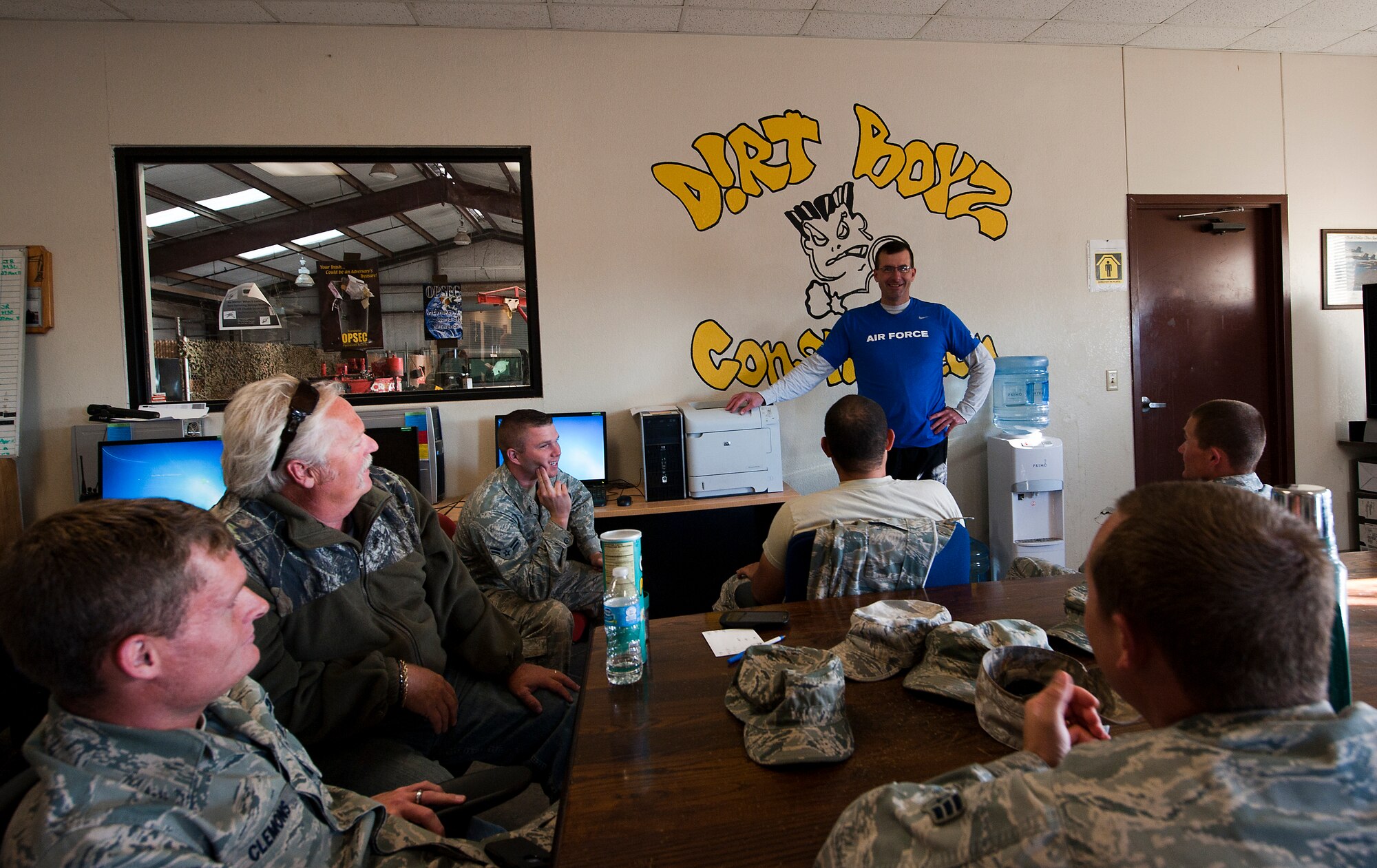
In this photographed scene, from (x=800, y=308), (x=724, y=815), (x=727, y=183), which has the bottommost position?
(x=724, y=815)

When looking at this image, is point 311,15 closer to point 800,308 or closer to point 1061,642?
point 800,308

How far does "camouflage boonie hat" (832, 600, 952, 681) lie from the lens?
4.00 feet

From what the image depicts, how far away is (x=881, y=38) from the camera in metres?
3.88

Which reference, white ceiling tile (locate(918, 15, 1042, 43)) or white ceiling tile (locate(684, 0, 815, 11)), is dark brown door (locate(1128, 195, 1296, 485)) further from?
white ceiling tile (locate(684, 0, 815, 11))

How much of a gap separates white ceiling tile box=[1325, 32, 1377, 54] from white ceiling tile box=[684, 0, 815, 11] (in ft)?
10.1

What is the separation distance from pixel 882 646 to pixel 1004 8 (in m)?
3.56

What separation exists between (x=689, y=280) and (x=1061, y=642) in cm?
286

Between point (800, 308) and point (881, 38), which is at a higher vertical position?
point (881, 38)

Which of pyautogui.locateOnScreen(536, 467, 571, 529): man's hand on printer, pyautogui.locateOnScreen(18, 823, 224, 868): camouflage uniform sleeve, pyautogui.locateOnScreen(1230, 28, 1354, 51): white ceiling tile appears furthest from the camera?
pyautogui.locateOnScreen(1230, 28, 1354, 51): white ceiling tile

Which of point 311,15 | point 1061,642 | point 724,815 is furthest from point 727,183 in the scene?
point 724,815

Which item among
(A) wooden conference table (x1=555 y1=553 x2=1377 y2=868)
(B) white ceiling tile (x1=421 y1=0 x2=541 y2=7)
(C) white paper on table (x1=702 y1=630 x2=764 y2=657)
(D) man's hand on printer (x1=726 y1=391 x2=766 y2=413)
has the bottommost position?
(A) wooden conference table (x1=555 y1=553 x2=1377 y2=868)

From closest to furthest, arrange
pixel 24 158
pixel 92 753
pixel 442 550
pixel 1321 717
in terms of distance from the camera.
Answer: pixel 1321 717, pixel 92 753, pixel 442 550, pixel 24 158

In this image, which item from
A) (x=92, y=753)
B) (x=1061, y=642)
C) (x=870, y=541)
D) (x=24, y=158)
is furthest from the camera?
(x=24, y=158)

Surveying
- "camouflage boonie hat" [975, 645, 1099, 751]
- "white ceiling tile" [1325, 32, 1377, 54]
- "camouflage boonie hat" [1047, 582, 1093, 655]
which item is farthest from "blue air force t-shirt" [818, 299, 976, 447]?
"white ceiling tile" [1325, 32, 1377, 54]
